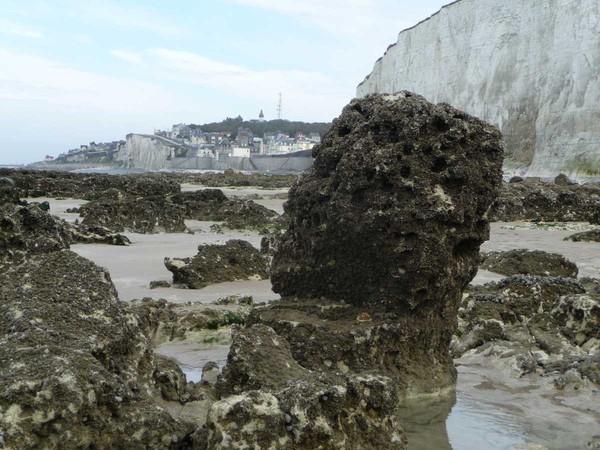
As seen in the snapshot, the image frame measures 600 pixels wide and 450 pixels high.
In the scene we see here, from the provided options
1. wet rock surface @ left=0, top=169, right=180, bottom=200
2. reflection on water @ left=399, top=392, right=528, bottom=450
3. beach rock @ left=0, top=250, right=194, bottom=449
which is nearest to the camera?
beach rock @ left=0, top=250, right=194, bottom=449

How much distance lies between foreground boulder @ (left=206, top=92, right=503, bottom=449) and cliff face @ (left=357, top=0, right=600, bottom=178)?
32.8m

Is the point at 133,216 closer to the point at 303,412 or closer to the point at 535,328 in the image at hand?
the point at 535,328

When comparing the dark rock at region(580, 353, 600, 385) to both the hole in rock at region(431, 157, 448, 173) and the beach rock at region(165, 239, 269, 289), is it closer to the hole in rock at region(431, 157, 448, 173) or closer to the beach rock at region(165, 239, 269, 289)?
the hole in rock at region(431, 157, 448, 173)

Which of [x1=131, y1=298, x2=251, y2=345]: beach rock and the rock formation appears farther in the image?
[x1=131, y1=298, x2=251, y2=345]: beach rock

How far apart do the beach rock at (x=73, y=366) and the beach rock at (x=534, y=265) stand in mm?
5895

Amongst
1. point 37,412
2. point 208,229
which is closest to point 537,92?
point 208,229

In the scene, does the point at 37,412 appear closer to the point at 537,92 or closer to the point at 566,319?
the point at 566,319

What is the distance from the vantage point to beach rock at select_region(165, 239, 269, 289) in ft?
25.4

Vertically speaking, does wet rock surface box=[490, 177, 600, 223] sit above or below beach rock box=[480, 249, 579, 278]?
above

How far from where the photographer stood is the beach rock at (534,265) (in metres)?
8.56

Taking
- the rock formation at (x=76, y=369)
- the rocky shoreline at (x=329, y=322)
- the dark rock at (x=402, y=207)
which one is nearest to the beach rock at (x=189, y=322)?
the rocky shoreline at (x=329, y=322)

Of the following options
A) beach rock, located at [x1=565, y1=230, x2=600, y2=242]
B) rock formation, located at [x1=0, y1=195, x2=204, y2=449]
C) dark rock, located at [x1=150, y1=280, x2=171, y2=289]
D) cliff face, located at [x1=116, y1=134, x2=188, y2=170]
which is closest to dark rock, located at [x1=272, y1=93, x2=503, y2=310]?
rock formation, located at [x1=0, y1=195, x2=204, y2=449]

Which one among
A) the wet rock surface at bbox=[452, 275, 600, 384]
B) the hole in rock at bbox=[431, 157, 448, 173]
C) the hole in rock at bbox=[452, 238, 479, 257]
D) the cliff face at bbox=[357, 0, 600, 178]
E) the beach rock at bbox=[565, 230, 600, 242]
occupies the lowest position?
the wet rock surface at bbox=[452, 275, 600, 384]

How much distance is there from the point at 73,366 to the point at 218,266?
5276mm
